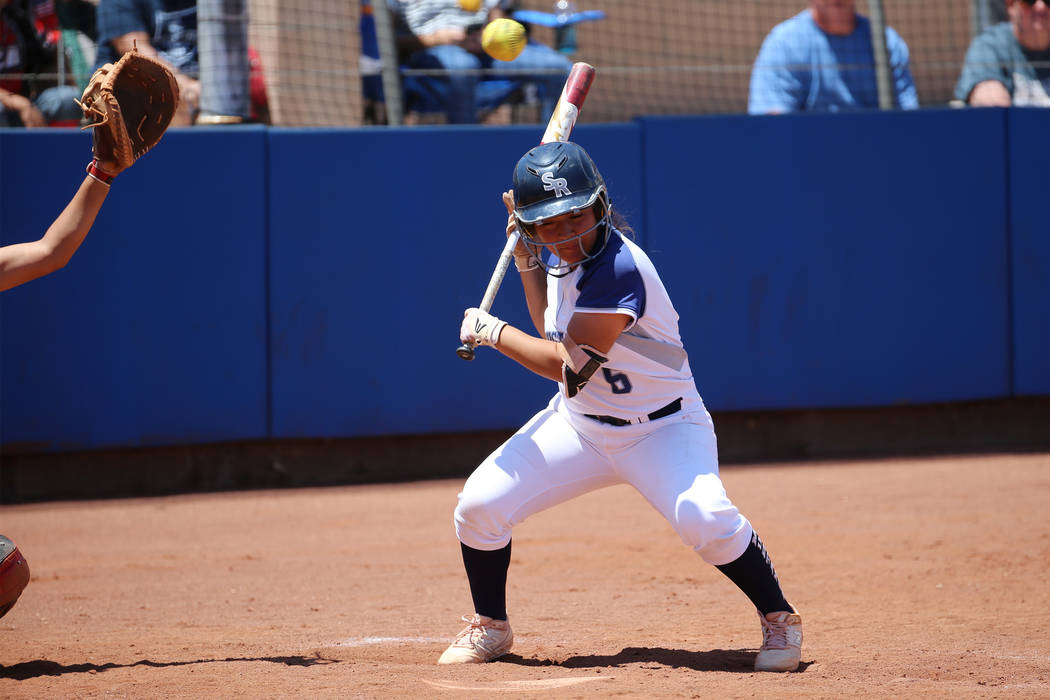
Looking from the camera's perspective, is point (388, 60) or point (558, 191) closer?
point (558, 191)

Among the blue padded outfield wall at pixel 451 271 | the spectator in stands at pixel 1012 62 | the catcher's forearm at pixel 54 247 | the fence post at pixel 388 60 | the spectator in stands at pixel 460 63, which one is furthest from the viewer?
the spectator in stands at pixel 1012 62

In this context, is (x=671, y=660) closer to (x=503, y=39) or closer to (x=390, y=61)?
(x=503, y=39)

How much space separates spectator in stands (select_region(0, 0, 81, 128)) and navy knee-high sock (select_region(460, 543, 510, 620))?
4674 mm

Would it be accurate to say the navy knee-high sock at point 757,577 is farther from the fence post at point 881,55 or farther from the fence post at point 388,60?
the fence post at point 881,55

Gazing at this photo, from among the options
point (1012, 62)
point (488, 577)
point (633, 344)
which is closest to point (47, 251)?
point (488, 577)

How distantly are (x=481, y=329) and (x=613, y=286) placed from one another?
47 centimetres

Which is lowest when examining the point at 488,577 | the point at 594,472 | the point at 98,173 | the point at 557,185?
the point at 488,577

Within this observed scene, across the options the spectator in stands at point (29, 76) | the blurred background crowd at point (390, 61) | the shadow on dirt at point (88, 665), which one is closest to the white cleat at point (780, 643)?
the shadow on dirt at point (88, 665)

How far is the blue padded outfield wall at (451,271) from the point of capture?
22.9 feet

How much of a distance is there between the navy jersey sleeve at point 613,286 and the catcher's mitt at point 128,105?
156 cm

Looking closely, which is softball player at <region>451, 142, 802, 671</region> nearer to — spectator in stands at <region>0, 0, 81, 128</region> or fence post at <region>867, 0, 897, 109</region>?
spectator in stands at <region>0, 0, 81, 128</region>

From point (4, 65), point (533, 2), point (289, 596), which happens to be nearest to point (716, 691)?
point (289, 596)

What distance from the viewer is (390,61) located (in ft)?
24.9

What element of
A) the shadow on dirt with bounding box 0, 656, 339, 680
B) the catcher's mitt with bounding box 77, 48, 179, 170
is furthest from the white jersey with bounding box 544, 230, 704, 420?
the catcher's mitt with bounding box 77, 48, 179, 170
